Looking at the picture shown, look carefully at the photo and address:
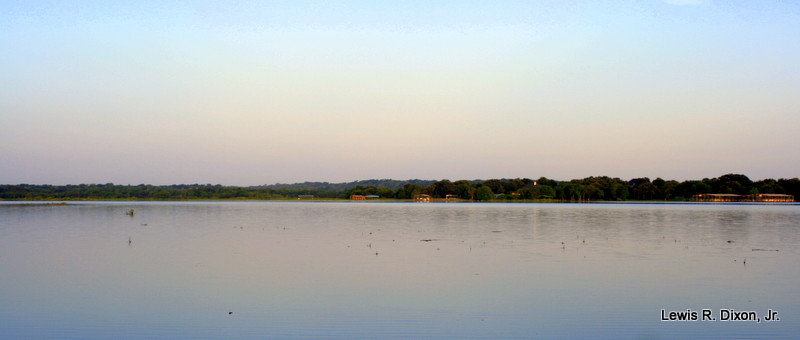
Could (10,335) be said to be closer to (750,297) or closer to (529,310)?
(529,310)

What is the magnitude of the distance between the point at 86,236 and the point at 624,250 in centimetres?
2942

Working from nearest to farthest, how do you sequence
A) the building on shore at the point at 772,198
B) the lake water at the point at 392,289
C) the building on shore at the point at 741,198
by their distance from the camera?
1. the lake water at the point at 392,289
2. the building on shore at the point at 772,198
3. the building on shore at the point at 741,198

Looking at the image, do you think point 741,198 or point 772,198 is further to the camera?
point 741,198

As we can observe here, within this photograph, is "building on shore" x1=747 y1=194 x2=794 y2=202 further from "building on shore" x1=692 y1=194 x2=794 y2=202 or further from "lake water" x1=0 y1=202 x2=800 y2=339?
"lake water" x1=0 y1=202 x2=800 y2=339

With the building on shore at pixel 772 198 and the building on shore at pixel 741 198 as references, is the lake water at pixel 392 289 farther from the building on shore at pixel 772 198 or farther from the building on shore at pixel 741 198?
the building on shore at pixel 741 198

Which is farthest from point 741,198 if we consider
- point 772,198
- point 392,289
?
point 392,289

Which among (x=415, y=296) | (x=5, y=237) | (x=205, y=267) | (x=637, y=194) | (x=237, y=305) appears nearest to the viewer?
(x=237, y=305)

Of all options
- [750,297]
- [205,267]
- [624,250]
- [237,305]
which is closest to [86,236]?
[205,267]

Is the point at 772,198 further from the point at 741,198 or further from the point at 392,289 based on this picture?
the point at 392,289

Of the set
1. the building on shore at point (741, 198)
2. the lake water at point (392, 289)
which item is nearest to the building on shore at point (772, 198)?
the building on shore at point (741, 198)

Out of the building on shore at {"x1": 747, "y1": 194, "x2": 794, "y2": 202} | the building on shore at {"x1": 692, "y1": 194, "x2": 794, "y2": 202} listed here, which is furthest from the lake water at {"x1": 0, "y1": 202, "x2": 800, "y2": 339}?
the building on shore at {"x1": 692, "y1": 194, "x2": 794, "y2": 202}

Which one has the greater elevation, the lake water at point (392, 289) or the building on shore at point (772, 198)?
the building on shore at point (772, 198)

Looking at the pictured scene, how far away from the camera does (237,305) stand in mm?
14719

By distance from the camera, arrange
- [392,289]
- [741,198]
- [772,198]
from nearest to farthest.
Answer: [392,289] < [772,198] < [741,198]
